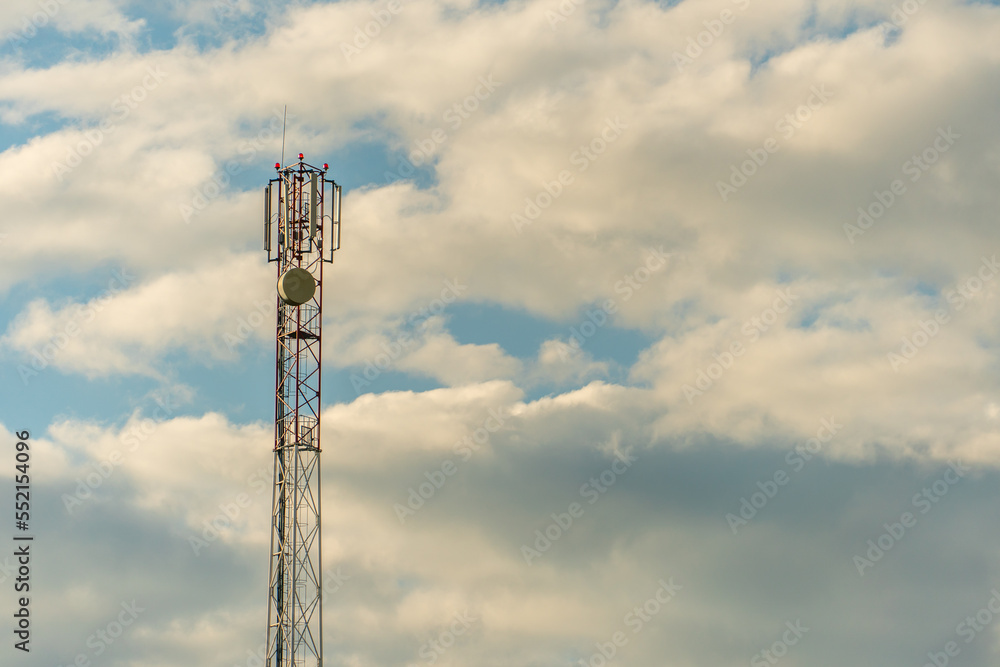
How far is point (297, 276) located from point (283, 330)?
12.7 ft

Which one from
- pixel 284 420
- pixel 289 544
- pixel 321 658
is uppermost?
pixel 284 420

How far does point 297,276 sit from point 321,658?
2509 centimetres

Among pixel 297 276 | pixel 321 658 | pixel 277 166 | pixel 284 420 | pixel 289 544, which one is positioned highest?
pixel 277 166

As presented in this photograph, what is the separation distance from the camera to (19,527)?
344 ft

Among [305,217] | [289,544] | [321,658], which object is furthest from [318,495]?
[305,217]

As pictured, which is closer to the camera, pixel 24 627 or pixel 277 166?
pixel 24 627

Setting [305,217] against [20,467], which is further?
[305,217]

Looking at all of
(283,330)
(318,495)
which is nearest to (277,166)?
(283,330)

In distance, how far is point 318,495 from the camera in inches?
4245

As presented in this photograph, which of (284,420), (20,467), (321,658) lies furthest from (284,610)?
(20,467)

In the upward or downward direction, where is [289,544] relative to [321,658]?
upward

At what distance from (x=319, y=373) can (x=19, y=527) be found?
21530 millimetres

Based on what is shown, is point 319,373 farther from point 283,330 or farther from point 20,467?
point 20,467

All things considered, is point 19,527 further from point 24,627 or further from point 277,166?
point 277,166
